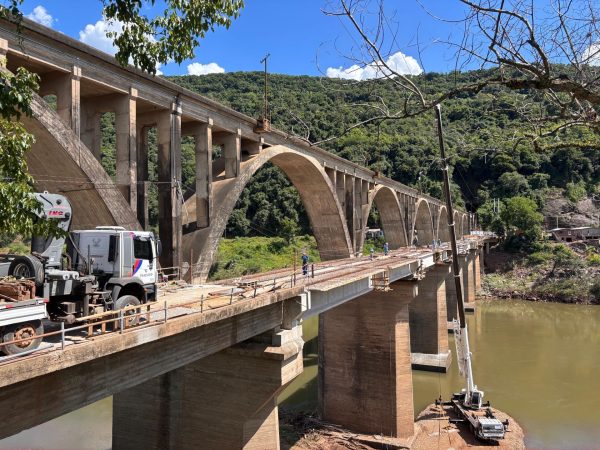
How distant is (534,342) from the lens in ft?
122

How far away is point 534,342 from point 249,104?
72601 millimetres

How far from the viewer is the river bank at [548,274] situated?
54.2 m

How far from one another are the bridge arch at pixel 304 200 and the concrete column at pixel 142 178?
185cm

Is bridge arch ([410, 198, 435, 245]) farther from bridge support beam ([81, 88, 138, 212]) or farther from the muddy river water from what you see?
bridge support beam ([81, 88, 138, 212])

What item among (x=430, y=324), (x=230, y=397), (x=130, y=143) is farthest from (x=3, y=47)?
(x=430, y=324)

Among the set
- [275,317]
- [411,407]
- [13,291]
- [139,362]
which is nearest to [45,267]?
[13,291]

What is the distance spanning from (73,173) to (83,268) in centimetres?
300

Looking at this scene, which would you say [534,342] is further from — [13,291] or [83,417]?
[13,291]

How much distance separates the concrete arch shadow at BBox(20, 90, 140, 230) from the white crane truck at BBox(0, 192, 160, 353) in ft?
6.42

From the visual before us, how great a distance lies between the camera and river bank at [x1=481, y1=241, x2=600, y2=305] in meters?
54.2

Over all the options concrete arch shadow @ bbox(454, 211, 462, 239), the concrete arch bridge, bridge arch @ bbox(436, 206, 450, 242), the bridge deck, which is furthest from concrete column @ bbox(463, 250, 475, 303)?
the bridge deck

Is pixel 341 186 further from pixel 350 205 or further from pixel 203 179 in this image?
pixel 203 179

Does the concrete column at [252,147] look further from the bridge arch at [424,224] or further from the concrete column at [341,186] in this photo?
the bridge arch at [424,224]

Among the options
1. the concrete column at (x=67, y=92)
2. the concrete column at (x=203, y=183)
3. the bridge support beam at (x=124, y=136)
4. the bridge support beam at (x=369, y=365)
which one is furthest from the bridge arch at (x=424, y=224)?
the concrete column at (x=67, y=92)
